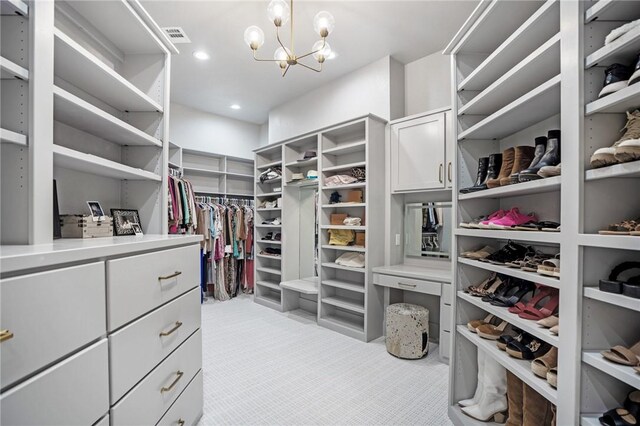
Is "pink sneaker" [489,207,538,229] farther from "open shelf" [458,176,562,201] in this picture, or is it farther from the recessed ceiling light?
the recessed ceiling light

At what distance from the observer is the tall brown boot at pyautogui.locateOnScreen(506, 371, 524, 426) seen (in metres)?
1.40

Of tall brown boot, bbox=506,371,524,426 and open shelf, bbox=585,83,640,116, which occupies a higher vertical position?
open shelf, bbox=585,83,640,116

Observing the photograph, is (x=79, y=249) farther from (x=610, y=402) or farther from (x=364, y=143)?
(x=364, y=143)

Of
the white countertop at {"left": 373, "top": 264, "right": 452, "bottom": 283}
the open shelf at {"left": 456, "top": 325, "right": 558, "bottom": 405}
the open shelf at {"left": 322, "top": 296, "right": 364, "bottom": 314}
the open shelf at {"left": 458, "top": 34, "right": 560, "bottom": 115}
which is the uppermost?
the open shelf at {"left": 458, "top": 34, "right": 560, "bottom": 115}

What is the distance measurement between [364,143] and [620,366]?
2.52m

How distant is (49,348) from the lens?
720 mm

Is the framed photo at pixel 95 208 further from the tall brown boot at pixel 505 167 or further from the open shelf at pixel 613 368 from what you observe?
the open shelf at pixel 613 368

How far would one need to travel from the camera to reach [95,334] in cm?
88

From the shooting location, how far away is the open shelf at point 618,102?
835mm

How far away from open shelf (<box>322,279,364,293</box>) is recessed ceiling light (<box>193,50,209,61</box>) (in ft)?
9.71

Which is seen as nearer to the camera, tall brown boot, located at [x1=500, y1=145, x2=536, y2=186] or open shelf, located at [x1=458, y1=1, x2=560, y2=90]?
open shelf, located at [x1=458, y1=1, x2=560, y2=90]

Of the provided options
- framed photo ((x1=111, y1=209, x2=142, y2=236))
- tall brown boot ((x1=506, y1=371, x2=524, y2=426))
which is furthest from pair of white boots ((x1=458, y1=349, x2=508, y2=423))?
framed photo ((x1=111, y1=209, x2=142, y2=236))

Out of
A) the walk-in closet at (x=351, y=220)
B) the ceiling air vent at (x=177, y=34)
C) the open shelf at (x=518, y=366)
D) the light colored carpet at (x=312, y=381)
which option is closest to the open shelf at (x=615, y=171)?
the walk-in closet at (x=351, y=220)

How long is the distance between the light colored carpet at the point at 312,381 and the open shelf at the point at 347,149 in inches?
82.6
